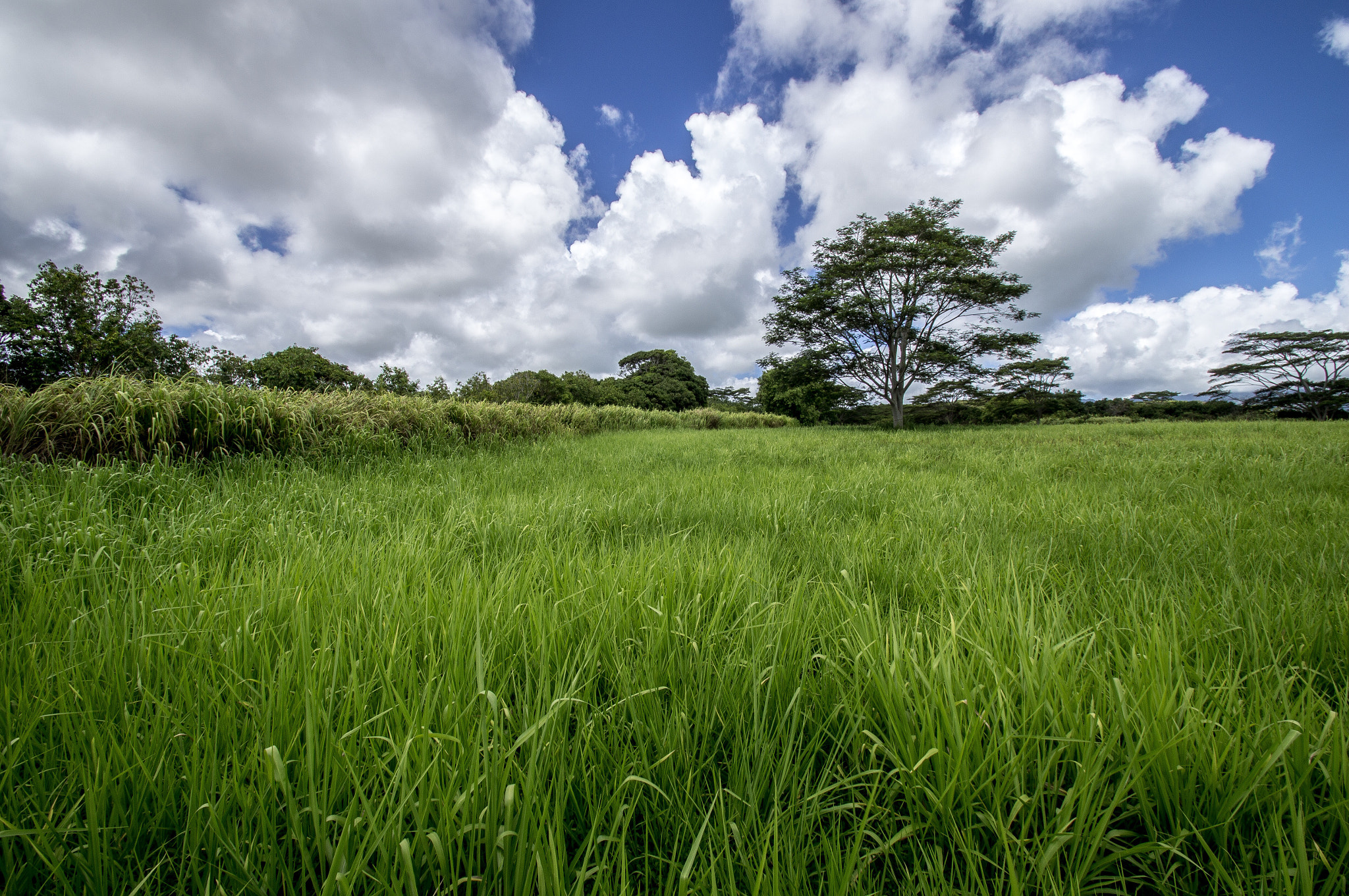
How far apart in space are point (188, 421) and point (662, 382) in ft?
140

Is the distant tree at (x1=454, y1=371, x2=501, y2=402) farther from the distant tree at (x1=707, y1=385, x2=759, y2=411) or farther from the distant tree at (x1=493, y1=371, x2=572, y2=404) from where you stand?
the distant tree at (x1=707, y1=385, x2=759, y2=411)

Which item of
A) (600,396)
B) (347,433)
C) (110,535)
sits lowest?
(110,535)

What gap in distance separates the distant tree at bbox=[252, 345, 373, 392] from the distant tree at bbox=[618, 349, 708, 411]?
74.2 feet

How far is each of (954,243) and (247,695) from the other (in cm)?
1763

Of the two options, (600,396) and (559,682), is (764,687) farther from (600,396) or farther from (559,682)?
(600,396)

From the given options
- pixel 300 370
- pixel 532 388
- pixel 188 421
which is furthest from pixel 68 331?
pixel 188 421

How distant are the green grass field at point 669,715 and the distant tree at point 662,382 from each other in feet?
130

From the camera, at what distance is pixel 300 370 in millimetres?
32938

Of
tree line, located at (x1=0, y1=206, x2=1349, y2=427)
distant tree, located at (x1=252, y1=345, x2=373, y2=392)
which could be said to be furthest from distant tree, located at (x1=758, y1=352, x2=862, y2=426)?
distant tree, located at (x1=252, y1=345, x2=373, y2=392)

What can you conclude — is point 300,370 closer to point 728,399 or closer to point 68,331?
point 68,331

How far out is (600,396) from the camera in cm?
4194

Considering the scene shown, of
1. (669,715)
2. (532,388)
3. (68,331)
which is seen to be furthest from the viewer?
(532,388)

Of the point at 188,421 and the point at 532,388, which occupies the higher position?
the point at 532,388

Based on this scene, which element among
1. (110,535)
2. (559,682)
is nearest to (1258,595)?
(559,682)
